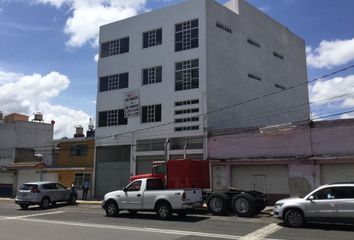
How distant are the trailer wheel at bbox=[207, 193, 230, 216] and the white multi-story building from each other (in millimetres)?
8420

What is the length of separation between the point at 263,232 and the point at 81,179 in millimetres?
24203

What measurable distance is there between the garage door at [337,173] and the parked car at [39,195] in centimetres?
1603

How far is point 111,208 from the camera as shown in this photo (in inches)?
787

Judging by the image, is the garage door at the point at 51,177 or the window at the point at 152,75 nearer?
the window at the point at 152,75

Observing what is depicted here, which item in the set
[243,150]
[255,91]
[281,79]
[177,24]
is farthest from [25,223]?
[281,79]

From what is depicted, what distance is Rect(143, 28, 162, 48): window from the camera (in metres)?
33.3

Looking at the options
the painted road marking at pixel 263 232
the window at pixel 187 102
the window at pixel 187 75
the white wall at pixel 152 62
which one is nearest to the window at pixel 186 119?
the white wall at pixel 152 62

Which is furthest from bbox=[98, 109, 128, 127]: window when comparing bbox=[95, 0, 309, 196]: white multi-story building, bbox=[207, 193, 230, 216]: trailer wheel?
bbox=[207, 193, 230, 216]: trailer wheel

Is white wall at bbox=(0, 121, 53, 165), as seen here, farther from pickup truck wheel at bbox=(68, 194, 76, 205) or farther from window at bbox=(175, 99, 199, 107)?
window at bbox=(175, 99, 199, 107)

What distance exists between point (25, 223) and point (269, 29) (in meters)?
28.8

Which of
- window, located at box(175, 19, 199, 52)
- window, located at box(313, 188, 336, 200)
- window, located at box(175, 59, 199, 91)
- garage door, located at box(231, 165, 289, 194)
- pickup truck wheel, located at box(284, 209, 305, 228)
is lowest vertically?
pickup truck wheel, located at box(284, 209, 305, 228)

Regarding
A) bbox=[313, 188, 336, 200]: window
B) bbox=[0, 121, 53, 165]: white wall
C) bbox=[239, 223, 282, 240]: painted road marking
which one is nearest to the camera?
bbox=[239, 223, 282, 240]: painted road marking

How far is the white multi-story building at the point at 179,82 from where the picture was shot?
1191 inches

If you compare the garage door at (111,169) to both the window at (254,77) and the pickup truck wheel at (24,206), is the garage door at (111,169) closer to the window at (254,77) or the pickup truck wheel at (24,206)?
the pickup truck wheel at (24,206)
